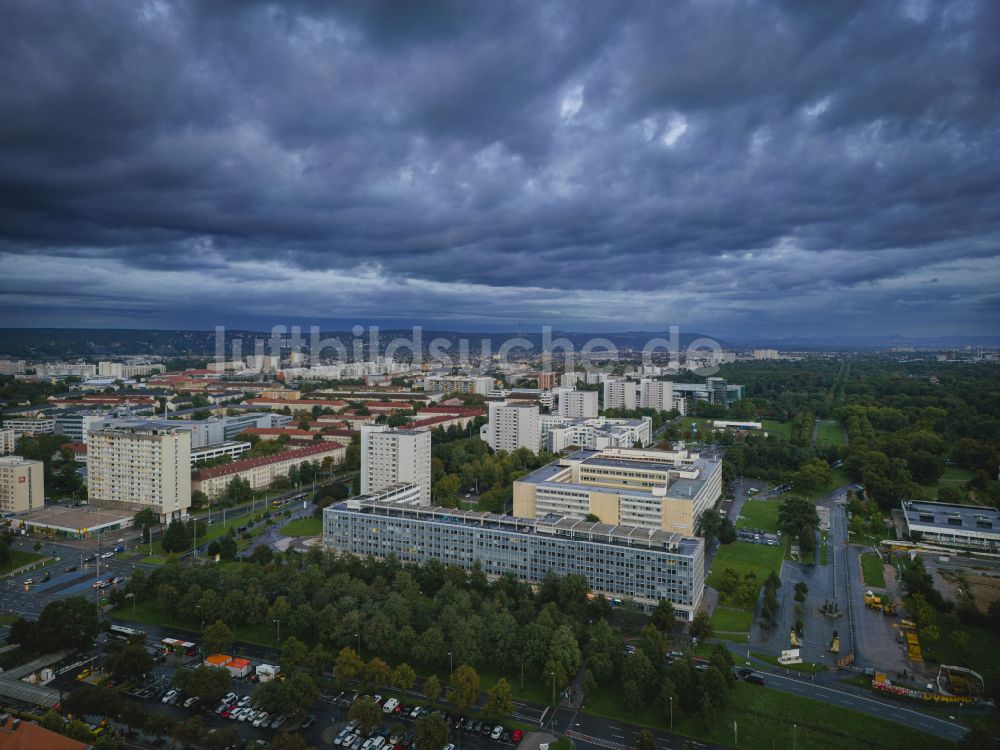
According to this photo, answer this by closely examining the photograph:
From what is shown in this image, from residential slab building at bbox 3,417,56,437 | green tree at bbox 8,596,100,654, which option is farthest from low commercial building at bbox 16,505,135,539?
residential slab building at bbox 3,417,56,437

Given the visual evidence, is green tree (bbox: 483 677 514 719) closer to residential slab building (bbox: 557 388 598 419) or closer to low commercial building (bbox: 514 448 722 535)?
low commercial building (bbox: 514 448 722 535)

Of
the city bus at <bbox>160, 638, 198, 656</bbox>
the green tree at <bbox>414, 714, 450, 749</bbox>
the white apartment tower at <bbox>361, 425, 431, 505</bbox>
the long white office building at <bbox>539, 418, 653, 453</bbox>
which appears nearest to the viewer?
the green tree at <bbox>414, 714, 450, 749</bbox>

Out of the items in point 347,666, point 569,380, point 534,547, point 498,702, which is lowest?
point 498,702

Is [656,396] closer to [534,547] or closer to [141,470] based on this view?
[534,547]

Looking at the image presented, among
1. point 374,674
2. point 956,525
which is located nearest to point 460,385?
point 956,525

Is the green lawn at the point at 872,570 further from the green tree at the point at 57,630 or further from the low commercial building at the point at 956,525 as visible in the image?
the green tree at the point at 57,630
